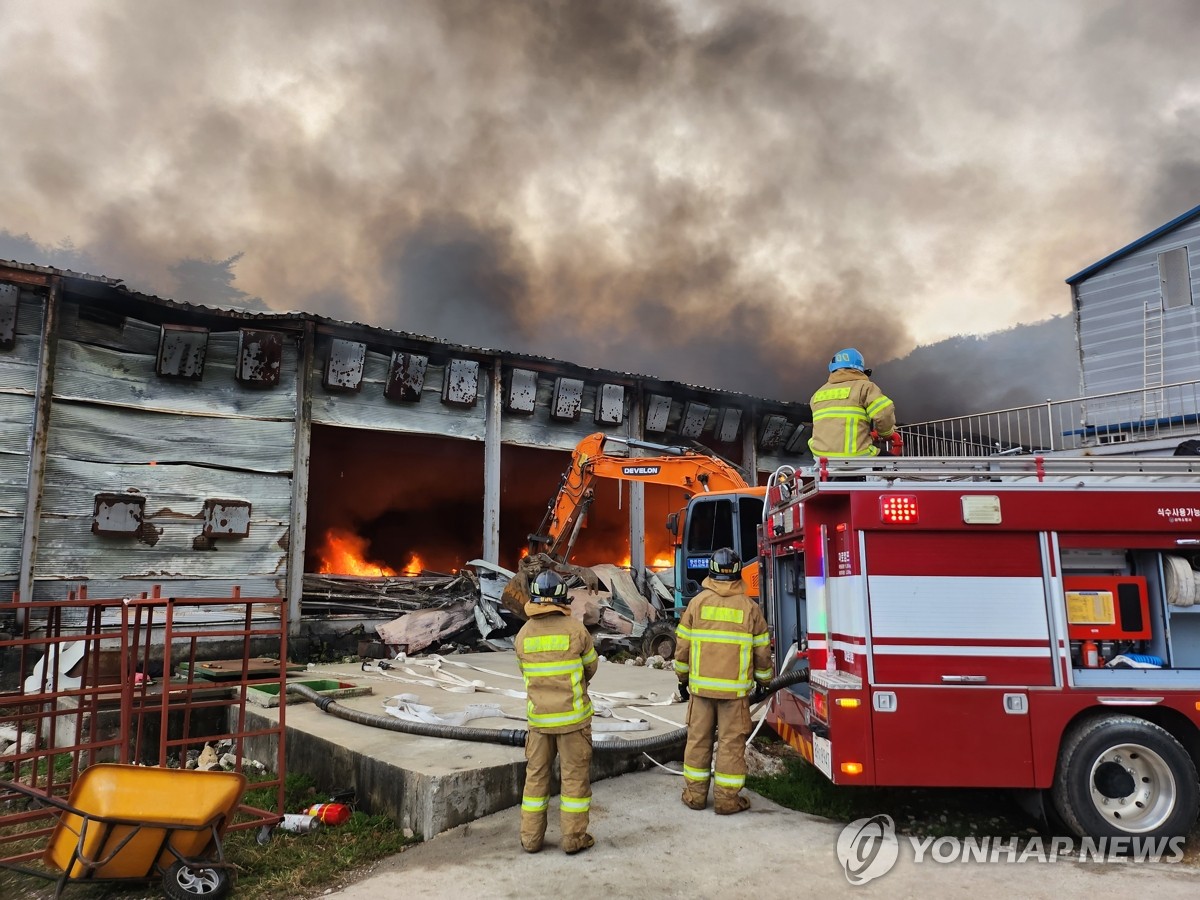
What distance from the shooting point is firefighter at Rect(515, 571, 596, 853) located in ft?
15.8

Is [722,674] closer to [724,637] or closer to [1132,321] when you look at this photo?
[724,637]

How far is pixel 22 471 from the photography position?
10492 millimetres

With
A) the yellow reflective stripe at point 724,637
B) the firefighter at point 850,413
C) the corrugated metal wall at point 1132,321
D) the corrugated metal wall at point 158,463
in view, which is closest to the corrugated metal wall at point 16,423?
the corrugated metal wall at point 158,463

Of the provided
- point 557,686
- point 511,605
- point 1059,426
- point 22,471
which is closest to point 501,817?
point 557,686

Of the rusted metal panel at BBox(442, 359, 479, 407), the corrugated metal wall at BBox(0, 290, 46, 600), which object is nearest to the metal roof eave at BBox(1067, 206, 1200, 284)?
the rusted metal panel at BBox(442, 359, 479, 407)

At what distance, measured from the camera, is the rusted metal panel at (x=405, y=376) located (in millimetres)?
13602

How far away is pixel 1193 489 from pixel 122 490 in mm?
12389

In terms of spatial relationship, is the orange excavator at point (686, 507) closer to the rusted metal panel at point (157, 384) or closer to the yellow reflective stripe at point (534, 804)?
the rusted metal panel at point (157, 384)

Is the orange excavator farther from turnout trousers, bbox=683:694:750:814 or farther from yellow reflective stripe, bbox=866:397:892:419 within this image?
turnout trousers, bbox=683:694:750:814

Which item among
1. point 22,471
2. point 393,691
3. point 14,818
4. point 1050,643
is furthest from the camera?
point 22,471

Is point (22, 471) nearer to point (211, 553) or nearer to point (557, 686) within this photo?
point (211, 553)

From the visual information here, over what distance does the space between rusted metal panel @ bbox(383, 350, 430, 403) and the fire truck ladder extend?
982 cm

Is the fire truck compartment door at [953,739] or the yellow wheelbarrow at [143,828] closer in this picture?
the yellow wheelbarrow at [143,828]

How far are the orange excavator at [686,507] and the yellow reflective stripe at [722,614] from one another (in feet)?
16.9
